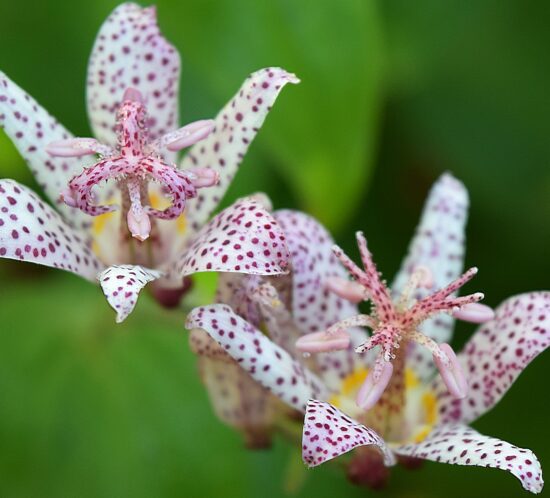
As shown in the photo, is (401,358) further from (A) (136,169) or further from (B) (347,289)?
(A) (136,169)

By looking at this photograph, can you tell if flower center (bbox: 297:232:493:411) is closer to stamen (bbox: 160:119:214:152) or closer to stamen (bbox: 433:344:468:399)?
stamen (bbox: 433:344:468:399)

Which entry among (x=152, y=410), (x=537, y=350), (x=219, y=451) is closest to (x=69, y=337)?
(x=152, y=410)

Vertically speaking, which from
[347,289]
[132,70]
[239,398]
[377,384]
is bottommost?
[239,398]

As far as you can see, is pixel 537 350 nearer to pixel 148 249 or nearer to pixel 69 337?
pixel 148 249

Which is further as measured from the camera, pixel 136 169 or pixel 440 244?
pixel 440 244

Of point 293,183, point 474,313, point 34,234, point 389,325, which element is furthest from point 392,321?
point 293,183
